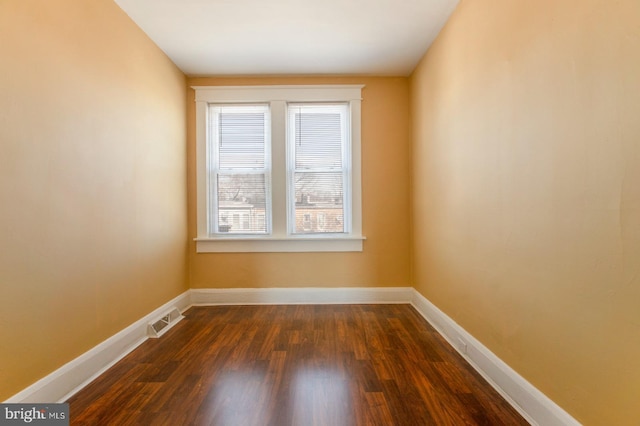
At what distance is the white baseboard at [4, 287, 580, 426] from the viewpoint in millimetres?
1546

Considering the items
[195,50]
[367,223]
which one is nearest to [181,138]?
[195,50]

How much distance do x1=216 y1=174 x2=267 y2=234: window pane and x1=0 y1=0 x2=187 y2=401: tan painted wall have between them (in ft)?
2.74

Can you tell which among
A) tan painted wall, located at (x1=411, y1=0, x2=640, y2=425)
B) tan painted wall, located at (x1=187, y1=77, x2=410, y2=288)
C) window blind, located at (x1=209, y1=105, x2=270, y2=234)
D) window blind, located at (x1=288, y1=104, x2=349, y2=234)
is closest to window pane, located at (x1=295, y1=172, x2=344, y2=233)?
window blind, located at (x1=288, y1=104, x2=349, y2=234)

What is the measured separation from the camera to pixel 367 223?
3.61m

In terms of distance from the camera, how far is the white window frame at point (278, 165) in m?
3.57

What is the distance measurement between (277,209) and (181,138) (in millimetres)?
1330

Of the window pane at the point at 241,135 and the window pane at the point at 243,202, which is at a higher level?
the window pane at the point at 241,135

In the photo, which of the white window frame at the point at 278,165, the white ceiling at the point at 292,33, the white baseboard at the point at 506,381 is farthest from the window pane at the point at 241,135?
the white baseboard at the point at 506,381

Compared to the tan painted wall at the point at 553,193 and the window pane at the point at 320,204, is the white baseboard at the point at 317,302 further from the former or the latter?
the window pane at the point at 320,204

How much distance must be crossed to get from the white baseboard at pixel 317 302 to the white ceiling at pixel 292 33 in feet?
8.19

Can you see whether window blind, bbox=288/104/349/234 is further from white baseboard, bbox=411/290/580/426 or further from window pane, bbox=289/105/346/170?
white baseboard, bbox=411/290/580/426

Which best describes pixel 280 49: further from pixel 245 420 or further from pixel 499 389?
pixel 499 389

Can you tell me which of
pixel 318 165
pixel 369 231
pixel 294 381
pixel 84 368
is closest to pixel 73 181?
pixel 84 368

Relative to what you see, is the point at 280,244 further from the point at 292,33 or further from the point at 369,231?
the point at 292,33
